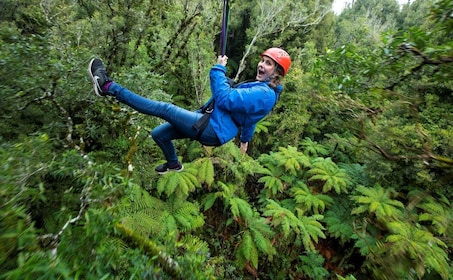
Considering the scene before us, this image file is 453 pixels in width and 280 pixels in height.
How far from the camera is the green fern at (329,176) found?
8141 millimetres

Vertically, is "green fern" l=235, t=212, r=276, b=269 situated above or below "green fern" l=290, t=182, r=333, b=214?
below

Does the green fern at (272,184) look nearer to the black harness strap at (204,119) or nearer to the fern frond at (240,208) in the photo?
the fern frond at (240,208)

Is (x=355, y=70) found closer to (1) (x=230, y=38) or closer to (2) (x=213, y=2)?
(2) (x=213, y=2)

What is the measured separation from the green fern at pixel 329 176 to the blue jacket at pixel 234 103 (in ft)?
17.5

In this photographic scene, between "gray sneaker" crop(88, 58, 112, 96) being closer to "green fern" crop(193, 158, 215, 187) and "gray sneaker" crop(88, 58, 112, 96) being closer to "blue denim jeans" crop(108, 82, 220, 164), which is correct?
"blue denim jeans" crop(108, 82, 220, 164)

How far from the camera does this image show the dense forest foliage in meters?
1.91

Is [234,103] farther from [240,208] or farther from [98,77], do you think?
[240,208]

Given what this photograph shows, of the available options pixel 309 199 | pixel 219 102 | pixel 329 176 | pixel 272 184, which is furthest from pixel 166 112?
pixel 329 176

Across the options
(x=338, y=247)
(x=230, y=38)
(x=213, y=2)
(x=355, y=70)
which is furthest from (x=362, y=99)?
(x=230, y=38)

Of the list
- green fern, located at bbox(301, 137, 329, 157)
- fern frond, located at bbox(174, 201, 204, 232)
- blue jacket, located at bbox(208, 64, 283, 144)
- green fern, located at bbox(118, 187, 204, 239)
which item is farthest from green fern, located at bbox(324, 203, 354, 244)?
blue jacket, located at bbox(208, 64, 283, 144)

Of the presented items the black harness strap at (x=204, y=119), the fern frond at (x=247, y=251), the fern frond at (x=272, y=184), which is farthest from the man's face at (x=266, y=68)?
the fern frond at (x=272, y=184)

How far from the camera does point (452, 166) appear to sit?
6.45ft

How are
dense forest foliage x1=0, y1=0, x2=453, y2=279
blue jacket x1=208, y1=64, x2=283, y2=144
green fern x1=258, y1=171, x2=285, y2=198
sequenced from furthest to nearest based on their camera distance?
1. green fern x1=258, y1=171, x2=285, y2=198
2. blue jacket x1=208, y1=64, x2=283, y2=144
3. dense forest foliage x1=0, y1=0, x2=453, y2=279

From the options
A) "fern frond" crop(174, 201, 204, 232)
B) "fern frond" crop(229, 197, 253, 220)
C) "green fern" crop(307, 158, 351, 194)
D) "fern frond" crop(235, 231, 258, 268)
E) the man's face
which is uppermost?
the man's face
